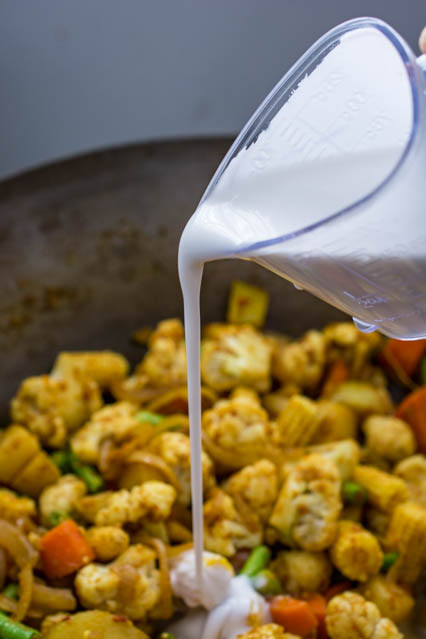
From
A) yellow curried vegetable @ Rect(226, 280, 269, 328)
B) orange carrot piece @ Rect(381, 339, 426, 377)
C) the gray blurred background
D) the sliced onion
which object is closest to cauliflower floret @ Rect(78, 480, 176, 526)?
the sliced onion

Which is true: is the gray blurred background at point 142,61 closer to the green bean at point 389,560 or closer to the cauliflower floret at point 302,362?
the cauliflower floret at point 302,362

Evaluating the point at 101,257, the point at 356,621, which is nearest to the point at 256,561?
the point at 356,621

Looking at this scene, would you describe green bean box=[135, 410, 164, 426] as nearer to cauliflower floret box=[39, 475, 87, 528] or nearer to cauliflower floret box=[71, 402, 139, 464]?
cauliflower floret box=[71, 402, 139, 464]

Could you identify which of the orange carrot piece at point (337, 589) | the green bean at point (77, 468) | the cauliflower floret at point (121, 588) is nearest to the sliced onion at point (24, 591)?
the cauliflower floret at point (121, 588)

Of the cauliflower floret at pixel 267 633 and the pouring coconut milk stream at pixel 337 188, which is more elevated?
the pouring coconut milk stream at pixel 337 188

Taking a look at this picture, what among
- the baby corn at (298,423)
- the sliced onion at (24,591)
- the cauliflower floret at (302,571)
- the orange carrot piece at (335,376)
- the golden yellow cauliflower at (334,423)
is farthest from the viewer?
the orange carrot piece at (335,376)

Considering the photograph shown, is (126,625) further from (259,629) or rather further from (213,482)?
(213,482)
